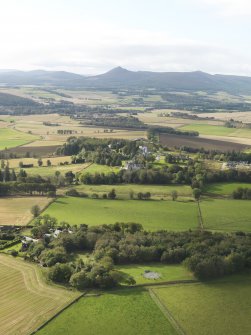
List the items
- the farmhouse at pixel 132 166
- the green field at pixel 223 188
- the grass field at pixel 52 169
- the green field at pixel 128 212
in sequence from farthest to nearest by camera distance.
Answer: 1. the farmhouse at pixel 132 166
2. the grass field at pixel 52 169
3. the green field at pixel 223 188
4. the green field at pixel 128 212

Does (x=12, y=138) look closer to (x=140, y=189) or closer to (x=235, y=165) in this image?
(x=140, y=189)

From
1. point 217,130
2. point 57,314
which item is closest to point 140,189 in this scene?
point 57,314

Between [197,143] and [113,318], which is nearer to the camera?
[113,318]

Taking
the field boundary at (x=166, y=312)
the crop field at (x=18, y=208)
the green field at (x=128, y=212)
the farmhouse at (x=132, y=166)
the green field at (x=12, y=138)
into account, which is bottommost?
the crop field at (x=18, y=208)

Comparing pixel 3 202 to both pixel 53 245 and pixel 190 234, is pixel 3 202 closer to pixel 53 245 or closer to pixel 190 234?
pixel 53 245

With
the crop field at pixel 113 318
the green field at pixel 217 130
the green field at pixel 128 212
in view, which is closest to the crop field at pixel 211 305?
the crop field at pixel 113 318

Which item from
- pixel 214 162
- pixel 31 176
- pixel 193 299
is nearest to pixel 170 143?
pixel 214 162

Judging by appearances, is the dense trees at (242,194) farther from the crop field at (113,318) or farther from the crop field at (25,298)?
the crop field at (25,298)
